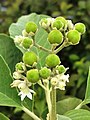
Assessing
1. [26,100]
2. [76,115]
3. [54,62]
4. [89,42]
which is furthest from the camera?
Answer: [89,42]

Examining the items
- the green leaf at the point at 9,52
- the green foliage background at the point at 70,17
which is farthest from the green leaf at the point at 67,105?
the green foliage background at the point at 70,17

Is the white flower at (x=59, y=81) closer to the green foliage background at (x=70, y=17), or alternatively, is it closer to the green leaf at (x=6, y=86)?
the green leaf at (x=6, y=86)

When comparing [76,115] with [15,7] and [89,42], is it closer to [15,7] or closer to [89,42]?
[89,42]

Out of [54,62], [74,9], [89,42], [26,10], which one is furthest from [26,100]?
[26,10]

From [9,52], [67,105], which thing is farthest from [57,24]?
[67,105]

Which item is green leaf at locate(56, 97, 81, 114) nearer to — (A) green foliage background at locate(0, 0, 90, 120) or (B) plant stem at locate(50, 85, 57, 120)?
(B) plant stem at locate(50, 85, 57, 120)

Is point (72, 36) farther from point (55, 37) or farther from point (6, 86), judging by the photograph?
point (6, 86)
